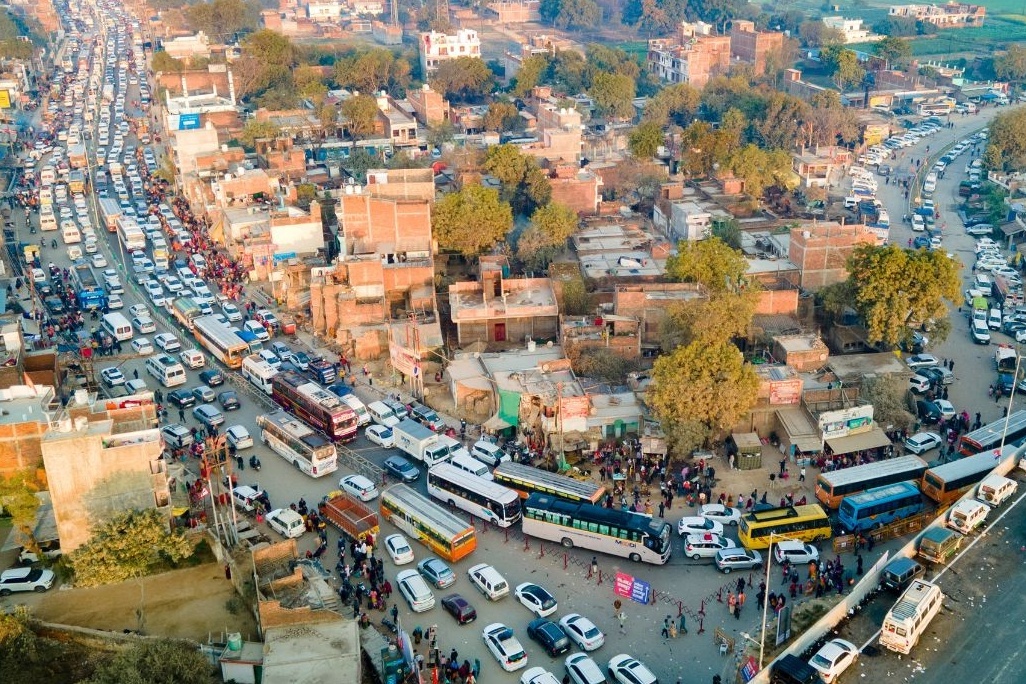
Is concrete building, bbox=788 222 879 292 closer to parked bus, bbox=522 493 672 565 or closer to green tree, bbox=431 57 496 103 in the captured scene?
parked bus, bbox=522 493 672 565

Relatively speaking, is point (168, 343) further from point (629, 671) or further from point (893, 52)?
point (893, 52)

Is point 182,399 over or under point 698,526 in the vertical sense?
over

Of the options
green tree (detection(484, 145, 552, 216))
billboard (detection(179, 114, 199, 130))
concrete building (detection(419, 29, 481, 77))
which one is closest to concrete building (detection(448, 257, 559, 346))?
green tree (detection(484, 145, 552, 216))

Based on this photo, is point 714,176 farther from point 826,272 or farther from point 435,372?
point 435,372

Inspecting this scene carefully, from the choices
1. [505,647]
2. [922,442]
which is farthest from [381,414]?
[922,442]

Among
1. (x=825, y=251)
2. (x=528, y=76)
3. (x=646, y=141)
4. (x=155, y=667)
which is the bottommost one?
(x=155, y=667)

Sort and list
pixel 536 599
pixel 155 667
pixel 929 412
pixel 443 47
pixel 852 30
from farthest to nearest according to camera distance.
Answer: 1. pixel 852 30
2. pixel 443 47
3. pixel 929 412
4. pixel 536 599
5. pixel 155 667

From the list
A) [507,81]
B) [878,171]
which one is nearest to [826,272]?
[878,171]
